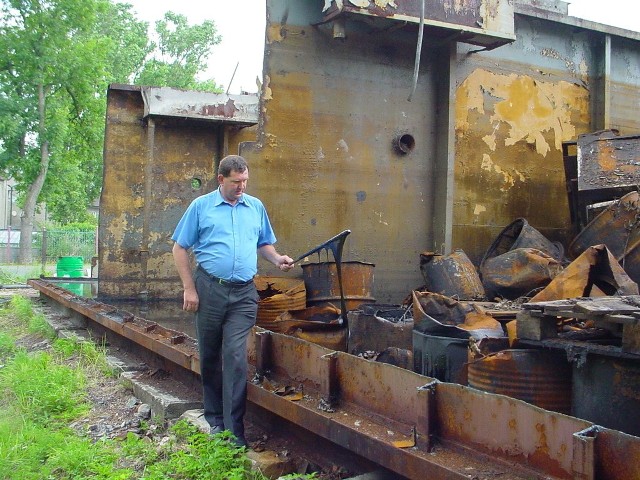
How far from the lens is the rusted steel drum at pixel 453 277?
6.72m

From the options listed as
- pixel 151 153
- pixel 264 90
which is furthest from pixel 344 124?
pixel 151 153

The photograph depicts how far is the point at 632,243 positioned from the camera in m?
5.57

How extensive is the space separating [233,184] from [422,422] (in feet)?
6.01

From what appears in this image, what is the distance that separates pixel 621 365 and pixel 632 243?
2.73 m

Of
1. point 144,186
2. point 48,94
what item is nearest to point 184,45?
point 48,94

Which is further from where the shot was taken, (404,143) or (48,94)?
(48,94)

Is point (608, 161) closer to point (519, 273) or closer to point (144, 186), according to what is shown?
point (519, 273)

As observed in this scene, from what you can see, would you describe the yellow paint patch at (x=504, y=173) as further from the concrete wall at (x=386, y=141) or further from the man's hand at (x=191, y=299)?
the man's hand at (x=191, y=299)

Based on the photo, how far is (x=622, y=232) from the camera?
19.0 feet

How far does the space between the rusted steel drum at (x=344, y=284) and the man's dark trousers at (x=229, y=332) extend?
101 inches

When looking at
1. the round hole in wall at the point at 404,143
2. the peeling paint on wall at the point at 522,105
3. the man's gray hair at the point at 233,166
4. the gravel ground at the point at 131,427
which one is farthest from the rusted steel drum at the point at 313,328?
the peeling paint on wall at the point at 522,105

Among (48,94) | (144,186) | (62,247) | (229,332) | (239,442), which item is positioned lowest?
(239,442)

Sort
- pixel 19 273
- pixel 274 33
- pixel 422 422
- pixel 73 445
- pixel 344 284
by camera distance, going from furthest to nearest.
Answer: pixel 19 273
pixel 274 33
pixel 344 284
pixel 73 445
pixel 422 422

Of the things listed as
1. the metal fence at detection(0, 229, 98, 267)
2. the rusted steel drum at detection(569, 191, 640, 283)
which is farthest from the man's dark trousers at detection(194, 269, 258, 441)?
the metal fence at detection(0, 229, 98, 267)
